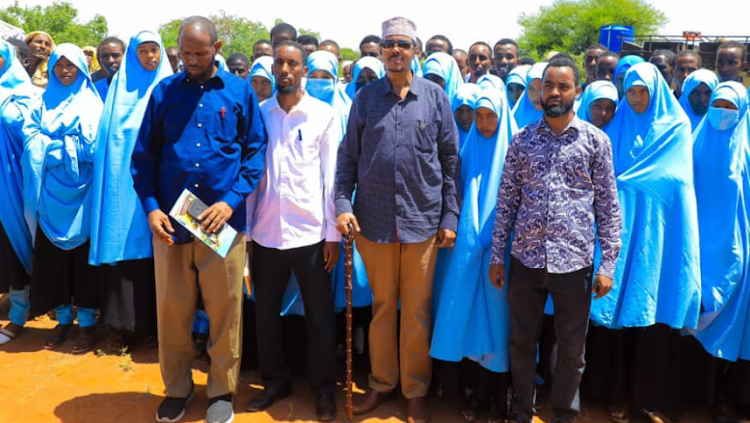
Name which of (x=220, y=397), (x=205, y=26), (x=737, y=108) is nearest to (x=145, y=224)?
(x=220, y=397)

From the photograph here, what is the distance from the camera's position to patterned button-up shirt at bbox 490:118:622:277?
10.5ft

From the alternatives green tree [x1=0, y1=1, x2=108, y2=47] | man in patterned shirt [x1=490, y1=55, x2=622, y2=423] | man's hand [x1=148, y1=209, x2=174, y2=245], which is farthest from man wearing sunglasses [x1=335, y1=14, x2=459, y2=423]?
green tree [x1=0, y1=1, x2=108, y2=47]

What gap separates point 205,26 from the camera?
341 cm

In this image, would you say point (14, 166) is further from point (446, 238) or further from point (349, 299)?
point (446, 238)

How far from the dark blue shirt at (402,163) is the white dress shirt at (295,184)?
6.2 inches

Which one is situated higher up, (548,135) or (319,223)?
(548,135)

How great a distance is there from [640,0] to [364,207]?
52.3m

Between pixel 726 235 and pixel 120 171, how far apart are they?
3940 millimetres

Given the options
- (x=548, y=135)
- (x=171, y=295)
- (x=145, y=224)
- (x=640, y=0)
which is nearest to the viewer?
(x=548, y=135)

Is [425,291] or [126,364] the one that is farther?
[126,364]

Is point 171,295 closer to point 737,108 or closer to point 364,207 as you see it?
point 364,207

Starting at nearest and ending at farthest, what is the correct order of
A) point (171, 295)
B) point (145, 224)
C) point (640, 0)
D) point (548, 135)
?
point (548, 135), point (171, 295), point (145, 224), point (640, 0)

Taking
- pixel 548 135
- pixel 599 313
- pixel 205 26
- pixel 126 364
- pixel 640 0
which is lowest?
pixel 126 364

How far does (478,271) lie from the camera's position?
3.63 m
